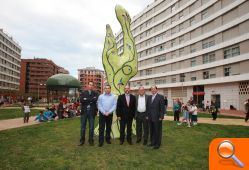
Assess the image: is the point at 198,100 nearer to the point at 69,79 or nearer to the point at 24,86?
the point at 69,79

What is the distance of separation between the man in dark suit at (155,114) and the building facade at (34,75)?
396ft

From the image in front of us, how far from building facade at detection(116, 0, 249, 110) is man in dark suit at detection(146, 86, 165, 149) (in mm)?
24904

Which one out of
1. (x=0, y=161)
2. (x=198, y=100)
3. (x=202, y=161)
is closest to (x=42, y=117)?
(x=0, y=161)

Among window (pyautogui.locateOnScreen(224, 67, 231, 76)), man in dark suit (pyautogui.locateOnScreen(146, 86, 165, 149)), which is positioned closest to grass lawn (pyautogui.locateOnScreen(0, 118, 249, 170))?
man in dark suit (pyautogui.locateOnScreen(146, 86, 165, 149))

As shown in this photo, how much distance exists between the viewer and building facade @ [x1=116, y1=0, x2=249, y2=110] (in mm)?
31750

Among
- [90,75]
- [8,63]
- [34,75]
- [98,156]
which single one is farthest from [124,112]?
[90,75]

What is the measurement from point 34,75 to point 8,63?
43151mm

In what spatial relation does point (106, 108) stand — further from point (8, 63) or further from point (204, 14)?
point (8, 63)

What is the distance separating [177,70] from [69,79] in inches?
954

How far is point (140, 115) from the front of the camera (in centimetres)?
827

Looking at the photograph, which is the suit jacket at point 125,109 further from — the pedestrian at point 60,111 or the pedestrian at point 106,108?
the pedestrian at point 60,111

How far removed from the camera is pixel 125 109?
8.23 m

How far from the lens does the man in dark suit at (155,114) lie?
7.51 m

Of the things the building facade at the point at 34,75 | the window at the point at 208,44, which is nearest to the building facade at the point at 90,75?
the building facade at the point at 34,75
